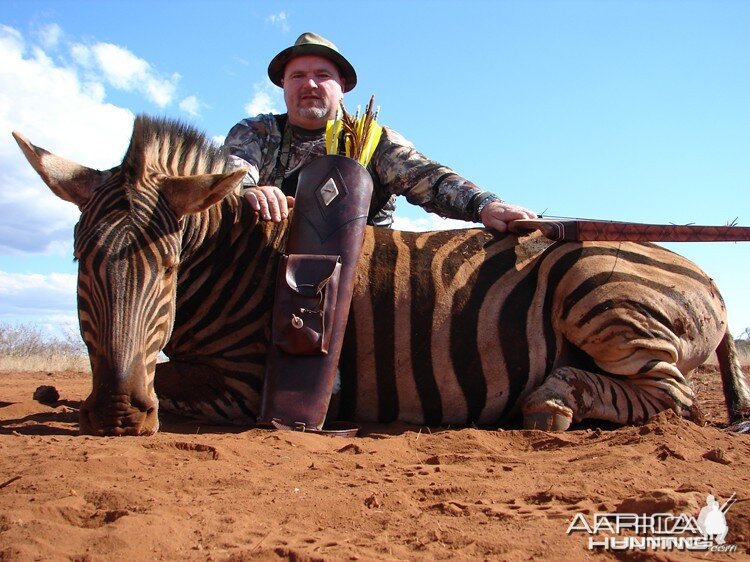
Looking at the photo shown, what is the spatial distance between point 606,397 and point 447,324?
102cm

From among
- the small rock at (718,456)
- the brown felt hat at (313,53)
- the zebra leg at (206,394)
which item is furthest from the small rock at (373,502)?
the brown felt hat at (313,53)

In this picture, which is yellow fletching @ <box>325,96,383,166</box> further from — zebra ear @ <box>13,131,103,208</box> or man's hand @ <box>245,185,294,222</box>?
zebra ear @ <box>13,131,103,208</box>

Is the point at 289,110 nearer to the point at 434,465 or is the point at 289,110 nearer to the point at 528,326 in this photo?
the point at 528,326

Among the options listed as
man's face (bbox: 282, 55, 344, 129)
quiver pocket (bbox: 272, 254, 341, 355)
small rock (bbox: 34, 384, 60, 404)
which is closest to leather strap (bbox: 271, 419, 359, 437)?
quiver pocket (bbox: 272, 254, 341, 355)

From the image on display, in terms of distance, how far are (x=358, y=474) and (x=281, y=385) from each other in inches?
41.4

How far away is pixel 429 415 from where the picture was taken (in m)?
4.12

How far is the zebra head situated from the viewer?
3078 mm

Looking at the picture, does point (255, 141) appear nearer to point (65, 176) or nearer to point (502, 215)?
point (65, 176)

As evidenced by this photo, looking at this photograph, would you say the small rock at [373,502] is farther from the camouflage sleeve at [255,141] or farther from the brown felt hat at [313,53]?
the brown felt hat at [313,53]

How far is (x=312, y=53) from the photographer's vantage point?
5648mm

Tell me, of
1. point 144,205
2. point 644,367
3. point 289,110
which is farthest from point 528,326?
point 289,110

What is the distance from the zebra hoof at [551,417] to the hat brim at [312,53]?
340 centimetres

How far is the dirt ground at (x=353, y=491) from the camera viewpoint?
1.82 m

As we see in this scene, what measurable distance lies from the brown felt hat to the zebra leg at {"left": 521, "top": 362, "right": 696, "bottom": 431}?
3.23m
